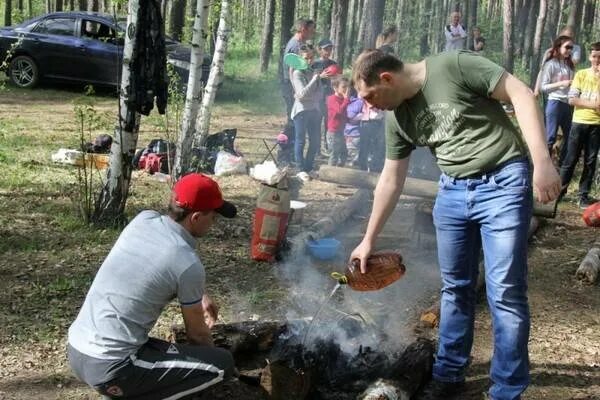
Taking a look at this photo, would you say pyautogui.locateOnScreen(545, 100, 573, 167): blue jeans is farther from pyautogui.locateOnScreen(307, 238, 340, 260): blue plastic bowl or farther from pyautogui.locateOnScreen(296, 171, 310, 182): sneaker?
pyautogui.locateOnScreen(307, 238, 340, 260): blue plastic bowl

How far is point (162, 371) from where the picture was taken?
9.95 ft

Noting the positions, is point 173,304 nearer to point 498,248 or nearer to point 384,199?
point 384,199

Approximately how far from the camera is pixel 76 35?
14.8 m

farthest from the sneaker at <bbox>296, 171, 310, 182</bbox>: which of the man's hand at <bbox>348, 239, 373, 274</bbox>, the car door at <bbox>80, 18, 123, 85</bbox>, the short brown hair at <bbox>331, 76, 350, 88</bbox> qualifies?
the car door at <bbox>80, 18, 123, 85</bbox>

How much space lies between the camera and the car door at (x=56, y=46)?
14.7m

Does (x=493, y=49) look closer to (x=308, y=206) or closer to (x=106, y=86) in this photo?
(x=106, y=86)

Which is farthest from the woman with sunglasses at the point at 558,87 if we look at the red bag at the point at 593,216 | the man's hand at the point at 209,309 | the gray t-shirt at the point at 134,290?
the gray t-shirt at the point at 134,290

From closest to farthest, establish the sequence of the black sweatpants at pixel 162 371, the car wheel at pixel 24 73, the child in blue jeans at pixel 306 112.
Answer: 1. the black sweatpants at pixel 162 371
2. the child in blue jeans at pixel 306 112
3. the car wheel at pixel 24 73

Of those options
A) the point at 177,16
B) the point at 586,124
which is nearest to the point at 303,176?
the point at 586,124

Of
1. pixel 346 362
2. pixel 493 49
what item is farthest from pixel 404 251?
pixel 493 49

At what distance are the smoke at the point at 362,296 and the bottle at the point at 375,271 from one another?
182mm

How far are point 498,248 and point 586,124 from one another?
555cm

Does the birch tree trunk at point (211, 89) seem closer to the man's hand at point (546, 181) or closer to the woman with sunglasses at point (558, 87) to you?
the woman with sunglasses at point (558, 87)

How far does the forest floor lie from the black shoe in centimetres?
13
